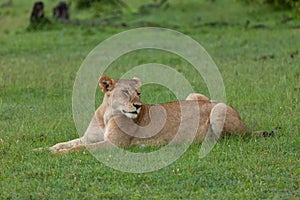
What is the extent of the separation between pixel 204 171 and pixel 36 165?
1622 millimetres

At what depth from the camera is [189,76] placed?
13.0 meters

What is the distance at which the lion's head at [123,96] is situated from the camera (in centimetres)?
820

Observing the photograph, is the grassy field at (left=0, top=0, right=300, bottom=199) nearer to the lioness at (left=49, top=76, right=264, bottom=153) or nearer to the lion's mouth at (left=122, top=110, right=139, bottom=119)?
the lioness at (left=49, top=76, right=264, bottom=153)

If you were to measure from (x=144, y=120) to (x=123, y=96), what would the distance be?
36cm

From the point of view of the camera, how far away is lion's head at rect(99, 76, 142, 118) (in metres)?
8.20

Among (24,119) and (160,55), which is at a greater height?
(24,119)

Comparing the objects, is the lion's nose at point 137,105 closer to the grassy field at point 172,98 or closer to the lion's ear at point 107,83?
the lion's ear at point 107,83

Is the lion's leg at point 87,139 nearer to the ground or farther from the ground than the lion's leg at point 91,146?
nearer to the ground

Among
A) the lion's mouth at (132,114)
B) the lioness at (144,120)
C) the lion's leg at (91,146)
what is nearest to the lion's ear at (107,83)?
the lioness at (144,120)

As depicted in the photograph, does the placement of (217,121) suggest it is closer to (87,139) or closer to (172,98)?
(87,139)

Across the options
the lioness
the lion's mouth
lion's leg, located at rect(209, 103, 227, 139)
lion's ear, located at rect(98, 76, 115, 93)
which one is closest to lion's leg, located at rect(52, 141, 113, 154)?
the lioness

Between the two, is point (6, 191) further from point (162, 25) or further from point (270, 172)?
point (162, 25)

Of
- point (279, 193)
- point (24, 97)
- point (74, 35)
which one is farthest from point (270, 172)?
point (74, 35)

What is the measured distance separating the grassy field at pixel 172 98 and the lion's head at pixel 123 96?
→ 74 centimetres
